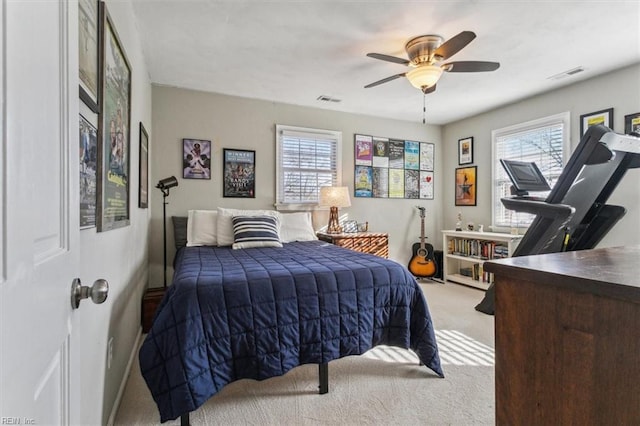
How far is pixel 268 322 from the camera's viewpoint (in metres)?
1.61

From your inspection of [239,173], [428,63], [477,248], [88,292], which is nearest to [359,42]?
[428,63]

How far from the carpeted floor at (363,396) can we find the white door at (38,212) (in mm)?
1153

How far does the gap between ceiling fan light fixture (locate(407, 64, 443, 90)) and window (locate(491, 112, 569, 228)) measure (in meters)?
Result: 2.08

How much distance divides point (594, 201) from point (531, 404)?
7.75 ft

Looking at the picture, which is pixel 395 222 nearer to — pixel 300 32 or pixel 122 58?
pixel 300 32

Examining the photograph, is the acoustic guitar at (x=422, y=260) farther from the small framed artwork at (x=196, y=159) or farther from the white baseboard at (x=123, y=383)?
the white baseboard at (x=123, y=383)

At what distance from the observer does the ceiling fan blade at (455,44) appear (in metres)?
1.98

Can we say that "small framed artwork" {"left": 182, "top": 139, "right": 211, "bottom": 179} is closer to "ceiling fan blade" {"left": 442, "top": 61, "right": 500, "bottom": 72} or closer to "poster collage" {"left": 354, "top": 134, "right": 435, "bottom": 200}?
"poster collage" {"left": 354, "top": 134, "right": 435, "bottom": 200}

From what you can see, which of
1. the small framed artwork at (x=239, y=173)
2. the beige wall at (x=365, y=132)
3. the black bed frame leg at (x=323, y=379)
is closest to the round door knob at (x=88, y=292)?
the black bed frame leg at (x=323, y=379)

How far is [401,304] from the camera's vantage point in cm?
193

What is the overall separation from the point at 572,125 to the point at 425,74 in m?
2.19

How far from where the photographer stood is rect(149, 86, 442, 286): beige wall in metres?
3.46

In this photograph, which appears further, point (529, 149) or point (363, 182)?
point (363, 182)

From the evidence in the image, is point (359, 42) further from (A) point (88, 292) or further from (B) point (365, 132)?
(A) point (88, 292)
